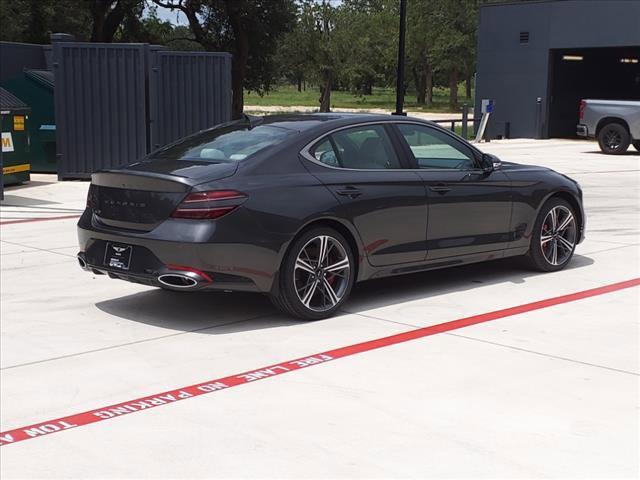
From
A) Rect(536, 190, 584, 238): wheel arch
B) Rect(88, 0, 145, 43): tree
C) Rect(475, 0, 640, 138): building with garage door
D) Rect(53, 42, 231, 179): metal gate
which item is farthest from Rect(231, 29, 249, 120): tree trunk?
Rect(536, 190, 584, 238): wheel arch

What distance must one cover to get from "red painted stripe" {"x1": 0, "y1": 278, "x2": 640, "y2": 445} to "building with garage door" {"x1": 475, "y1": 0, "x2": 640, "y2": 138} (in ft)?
85.8

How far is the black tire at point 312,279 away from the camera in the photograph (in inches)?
259

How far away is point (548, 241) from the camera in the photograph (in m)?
8.48

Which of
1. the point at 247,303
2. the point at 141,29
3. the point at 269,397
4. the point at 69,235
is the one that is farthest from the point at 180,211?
the point at 141,29

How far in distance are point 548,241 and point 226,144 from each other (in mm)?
3201

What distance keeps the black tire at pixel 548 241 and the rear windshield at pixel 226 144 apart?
8.68 ft

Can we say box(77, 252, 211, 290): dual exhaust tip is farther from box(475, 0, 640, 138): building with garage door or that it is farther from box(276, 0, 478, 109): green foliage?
box(276, 0, 478, 109): green foliage

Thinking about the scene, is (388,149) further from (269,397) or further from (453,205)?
(269,397)

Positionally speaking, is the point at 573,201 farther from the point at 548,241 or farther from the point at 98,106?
the point at 98,106

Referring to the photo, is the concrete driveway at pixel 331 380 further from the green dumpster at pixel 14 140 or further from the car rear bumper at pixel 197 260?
the green dumpster at pixel 14 140

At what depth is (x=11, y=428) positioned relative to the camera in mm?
4652

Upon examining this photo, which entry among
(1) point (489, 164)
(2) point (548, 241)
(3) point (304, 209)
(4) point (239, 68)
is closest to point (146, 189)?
(3) point (304, 209)

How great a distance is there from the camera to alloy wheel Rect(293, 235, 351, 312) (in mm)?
6699

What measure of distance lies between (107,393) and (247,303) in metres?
2.32
